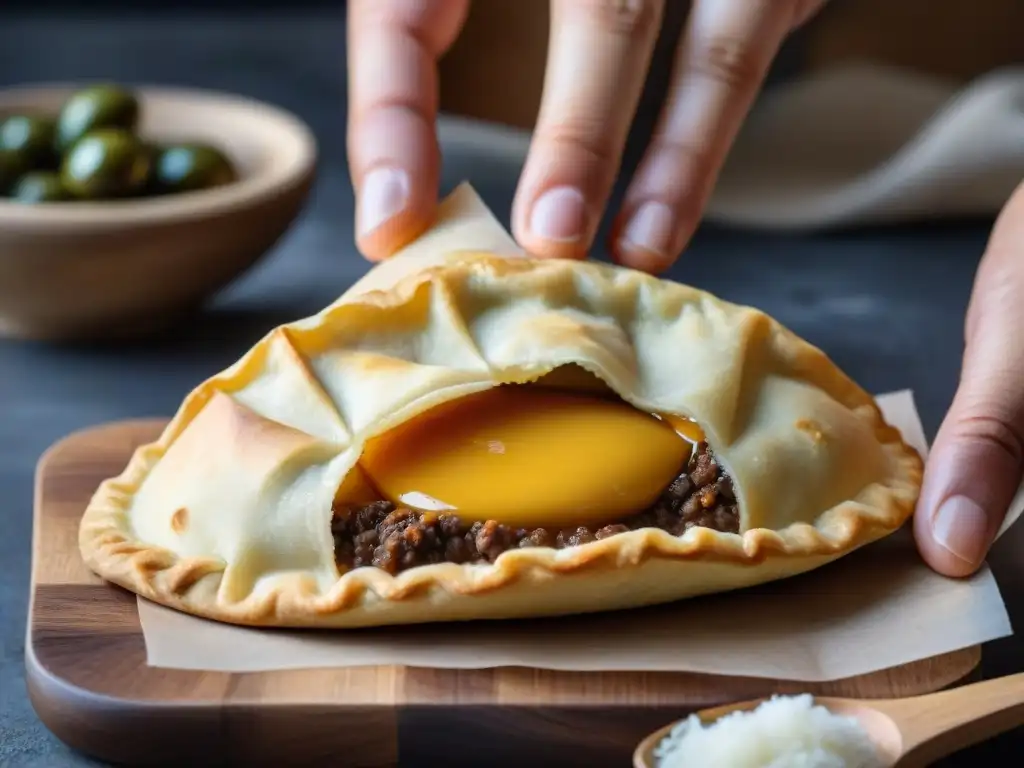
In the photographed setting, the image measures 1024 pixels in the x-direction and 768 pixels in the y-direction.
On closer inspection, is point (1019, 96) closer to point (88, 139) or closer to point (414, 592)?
point (88, 139)

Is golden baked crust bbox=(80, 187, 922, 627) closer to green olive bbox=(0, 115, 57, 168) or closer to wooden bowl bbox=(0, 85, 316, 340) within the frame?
wooden bowl bbox=(0, 85, 316, 340)

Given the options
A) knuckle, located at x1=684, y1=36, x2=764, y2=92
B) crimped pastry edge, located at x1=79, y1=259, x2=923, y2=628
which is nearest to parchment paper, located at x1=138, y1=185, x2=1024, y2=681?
crimped pastry edge, located at x1=79, y1=259, x2=923, y2=628

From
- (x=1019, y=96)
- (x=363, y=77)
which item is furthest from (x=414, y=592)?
(x=1019, y=96)

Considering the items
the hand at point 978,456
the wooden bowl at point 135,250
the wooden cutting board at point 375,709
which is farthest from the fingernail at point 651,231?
the wooden bowl at point 135,250

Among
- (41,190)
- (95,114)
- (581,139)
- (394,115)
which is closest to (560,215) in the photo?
(581,139)

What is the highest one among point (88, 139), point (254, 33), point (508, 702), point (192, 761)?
point (508, 702)

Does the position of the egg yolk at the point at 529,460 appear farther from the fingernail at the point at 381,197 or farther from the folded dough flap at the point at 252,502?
the fingernail at the point at 381,197
